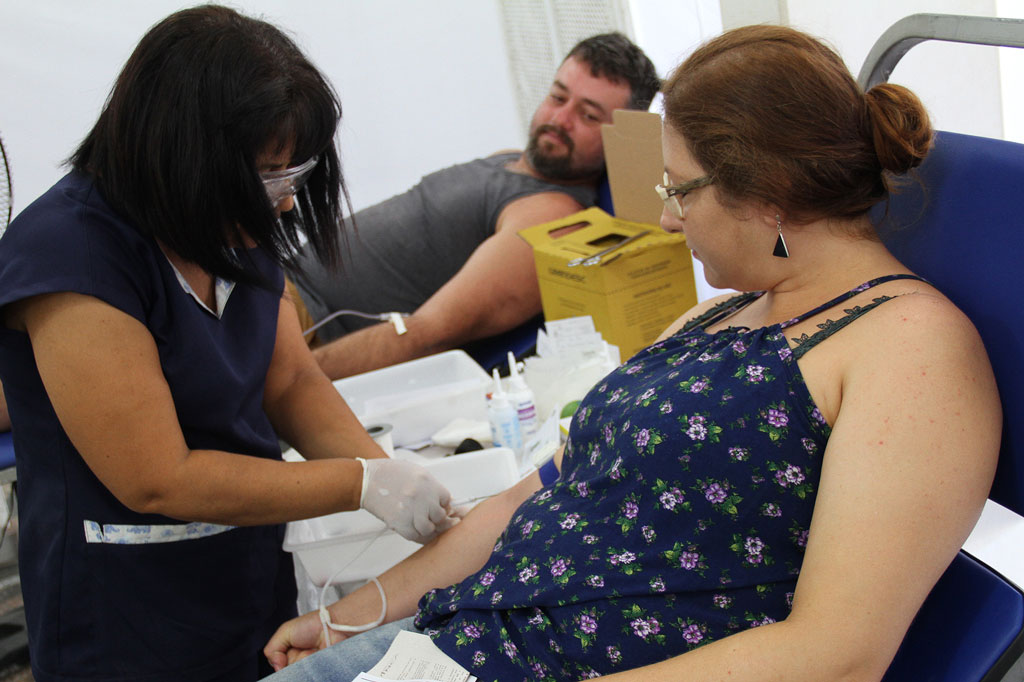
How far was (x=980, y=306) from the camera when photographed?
1.08 metres

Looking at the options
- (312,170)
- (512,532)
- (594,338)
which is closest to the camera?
(512,532)

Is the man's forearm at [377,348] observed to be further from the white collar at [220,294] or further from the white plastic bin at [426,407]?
the white collar at [220,294]

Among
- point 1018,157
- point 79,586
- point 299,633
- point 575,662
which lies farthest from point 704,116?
point 79,586

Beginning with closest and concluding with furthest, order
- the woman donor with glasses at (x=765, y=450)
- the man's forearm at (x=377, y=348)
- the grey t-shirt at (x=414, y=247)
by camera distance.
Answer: the woman donor with glasses at (x=765, y=450), the man's forearm at (x=377, y=348), the grey t-shirt at (x=414, y=247)

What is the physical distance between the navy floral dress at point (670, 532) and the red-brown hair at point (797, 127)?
148 millimetres

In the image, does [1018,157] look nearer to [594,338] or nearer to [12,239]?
[594,338]

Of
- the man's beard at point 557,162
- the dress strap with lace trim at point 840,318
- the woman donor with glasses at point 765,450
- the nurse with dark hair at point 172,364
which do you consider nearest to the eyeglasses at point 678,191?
the woman donor with glasses at point 765,450

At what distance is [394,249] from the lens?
323 cm

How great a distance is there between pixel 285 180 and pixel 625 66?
1.99 metres

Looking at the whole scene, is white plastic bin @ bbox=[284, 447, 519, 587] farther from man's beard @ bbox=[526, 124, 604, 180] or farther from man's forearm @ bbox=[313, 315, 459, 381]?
man's beard @ bbox=[526, 124, 604, 180]

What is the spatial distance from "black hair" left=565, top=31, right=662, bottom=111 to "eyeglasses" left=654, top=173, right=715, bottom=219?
191 cm

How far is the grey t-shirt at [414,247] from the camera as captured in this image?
316cm

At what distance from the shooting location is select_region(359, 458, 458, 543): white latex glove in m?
1.43

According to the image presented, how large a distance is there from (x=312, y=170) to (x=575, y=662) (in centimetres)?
84
